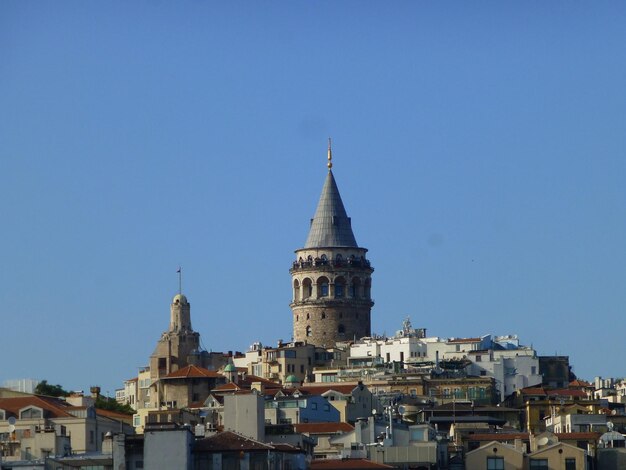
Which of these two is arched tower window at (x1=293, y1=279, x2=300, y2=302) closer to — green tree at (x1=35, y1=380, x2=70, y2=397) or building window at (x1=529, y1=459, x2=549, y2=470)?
Answer: green tree at (x1=35, y1=380, x2=70, y2=397)

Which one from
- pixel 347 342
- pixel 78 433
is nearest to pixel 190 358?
pixel 347 342

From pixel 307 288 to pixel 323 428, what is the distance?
67.6 metres

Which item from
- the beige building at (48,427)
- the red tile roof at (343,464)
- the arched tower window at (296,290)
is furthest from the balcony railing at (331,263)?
the red tile roof at (343,464)

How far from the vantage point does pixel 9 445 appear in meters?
101

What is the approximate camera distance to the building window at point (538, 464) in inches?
3878

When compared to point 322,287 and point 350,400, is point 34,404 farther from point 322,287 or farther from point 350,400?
point 322,287

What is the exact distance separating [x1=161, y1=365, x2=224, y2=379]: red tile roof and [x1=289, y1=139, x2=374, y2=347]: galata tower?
26.6 metres

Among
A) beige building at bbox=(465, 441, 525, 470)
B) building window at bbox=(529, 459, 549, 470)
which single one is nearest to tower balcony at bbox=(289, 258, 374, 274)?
beige building at bbox=(465, 441, 525, 470)

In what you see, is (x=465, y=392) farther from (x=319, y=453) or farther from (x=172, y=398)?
(x=319, y=453)

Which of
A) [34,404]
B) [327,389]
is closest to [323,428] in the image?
[34,404]

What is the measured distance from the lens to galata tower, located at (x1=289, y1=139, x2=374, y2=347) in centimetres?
18150

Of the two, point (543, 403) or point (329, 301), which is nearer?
point (543, 403)

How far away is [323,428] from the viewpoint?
4530 inches

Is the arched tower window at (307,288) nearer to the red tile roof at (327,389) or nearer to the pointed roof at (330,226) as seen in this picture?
the pointed roof at (330,226)
